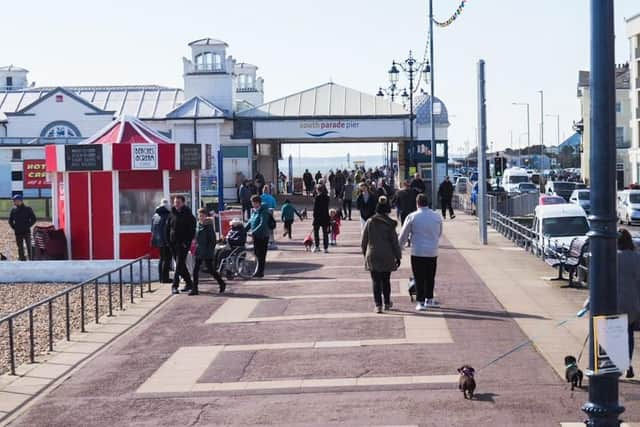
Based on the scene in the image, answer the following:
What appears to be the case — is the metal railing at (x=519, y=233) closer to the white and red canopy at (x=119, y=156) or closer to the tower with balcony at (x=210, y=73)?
the white and red canopy at (x=119, y=156)

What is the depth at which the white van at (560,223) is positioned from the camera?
23688mm

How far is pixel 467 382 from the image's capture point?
9.60 m

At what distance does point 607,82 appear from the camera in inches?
245

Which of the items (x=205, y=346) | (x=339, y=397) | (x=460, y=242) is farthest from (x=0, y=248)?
(x=339, y=397)

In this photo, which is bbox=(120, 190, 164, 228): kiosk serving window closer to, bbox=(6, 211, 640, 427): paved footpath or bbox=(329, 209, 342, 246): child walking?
bbox=(329, 209, 342, 246): child walking

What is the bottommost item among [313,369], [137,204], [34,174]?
[313,369]

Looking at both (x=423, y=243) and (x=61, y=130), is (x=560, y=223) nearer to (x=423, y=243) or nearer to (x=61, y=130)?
(x=423, y=243)

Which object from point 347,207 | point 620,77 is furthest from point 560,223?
point 620,77

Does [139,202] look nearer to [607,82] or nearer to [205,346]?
A: [205,346]

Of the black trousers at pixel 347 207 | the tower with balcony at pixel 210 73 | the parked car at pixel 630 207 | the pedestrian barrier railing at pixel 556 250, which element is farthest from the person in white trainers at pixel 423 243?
the tower with balcony at pixel 210 73

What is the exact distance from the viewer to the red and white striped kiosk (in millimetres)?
22688

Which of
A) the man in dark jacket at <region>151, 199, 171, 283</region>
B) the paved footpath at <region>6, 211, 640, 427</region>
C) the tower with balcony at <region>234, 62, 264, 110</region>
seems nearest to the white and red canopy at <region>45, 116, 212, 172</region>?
the man in dark jacket at <region>151, 199, 171, 283</region>

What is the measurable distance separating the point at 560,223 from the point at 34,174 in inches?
966

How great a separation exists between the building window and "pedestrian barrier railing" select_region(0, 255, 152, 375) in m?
35.6
